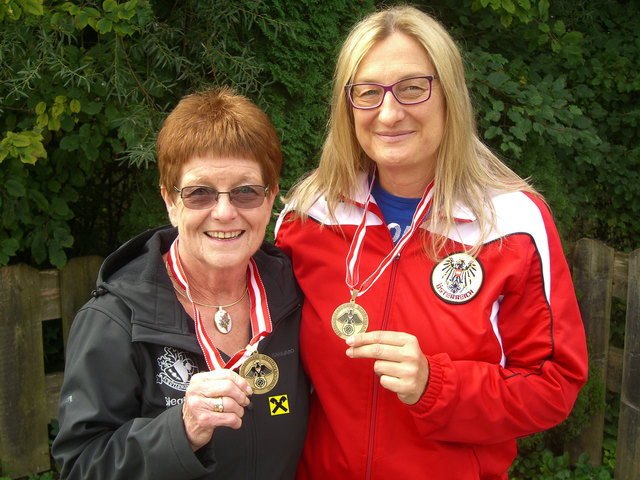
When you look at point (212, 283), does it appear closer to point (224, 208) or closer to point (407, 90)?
point (224, 208)

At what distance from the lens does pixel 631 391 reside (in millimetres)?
4648

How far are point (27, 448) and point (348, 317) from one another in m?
2.92

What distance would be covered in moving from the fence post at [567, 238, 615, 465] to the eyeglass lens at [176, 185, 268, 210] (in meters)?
3.45

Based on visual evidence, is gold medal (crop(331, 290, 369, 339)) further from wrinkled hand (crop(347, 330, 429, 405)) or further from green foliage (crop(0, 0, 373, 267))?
green foliage (crop(0, 0, 373, 267))

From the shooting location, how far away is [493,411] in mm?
2264

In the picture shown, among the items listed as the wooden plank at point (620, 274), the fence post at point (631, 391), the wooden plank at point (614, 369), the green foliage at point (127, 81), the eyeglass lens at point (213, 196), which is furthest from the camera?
the wooden plank at point (614, 369)

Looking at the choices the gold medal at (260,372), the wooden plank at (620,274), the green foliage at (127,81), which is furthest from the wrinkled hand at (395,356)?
the wooden plank at (620,274)

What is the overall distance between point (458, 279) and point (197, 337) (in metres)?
1.02

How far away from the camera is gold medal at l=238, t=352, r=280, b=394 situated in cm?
231

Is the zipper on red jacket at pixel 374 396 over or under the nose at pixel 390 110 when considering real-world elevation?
under

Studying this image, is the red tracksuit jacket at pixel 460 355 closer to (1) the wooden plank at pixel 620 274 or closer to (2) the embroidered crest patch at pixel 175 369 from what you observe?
(2) the embroidered crest patch at pixel 175 369

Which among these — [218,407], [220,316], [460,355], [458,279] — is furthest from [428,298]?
[218,407]

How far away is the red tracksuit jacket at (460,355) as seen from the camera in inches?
89.6

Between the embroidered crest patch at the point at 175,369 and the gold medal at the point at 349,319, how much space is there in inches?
23.5
